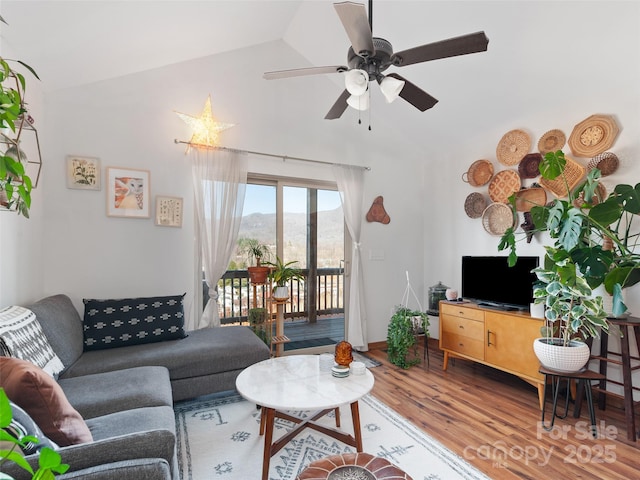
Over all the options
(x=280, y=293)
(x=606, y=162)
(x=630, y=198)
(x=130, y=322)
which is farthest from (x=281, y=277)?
(x=606, y=162)

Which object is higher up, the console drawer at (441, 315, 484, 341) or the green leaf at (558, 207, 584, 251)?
the green leaf at (558, 207, 584, 251)

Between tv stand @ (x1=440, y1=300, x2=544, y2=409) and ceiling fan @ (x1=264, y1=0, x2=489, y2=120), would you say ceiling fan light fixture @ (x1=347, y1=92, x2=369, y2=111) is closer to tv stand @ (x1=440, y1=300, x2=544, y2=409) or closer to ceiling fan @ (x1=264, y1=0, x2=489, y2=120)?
ceiling fan @ (x1=264, y1=0, x2=489, y2=120)

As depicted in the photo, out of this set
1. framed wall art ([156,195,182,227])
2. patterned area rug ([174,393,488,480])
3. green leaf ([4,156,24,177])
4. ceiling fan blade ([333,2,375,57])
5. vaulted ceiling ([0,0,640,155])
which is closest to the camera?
green leaf ([4,156,24,177])

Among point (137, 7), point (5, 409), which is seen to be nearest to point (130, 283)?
point (137, 7)

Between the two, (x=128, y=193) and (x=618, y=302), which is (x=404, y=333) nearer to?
(x=618, y=302)

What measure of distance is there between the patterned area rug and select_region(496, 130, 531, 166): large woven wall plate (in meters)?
2.67

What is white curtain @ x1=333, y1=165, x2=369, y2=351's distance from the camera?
13.1 feet

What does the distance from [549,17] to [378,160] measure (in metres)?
2.17

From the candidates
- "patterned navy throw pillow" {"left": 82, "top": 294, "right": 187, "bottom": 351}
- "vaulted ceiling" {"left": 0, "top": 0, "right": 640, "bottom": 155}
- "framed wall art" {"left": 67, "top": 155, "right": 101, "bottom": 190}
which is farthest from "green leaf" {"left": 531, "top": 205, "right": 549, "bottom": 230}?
"framed wall art" {"left": 67, "top": 155, "right": 101, "bottom": 190}

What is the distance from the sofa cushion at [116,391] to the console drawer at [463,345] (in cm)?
272

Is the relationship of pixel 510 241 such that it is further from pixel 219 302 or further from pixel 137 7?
Answer: pixel 137 7

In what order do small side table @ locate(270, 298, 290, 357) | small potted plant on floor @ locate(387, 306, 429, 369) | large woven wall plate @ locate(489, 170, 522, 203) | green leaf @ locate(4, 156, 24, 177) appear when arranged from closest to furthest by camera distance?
1. green leaf @ locate(4, 156, 24, 177)
2. large woven wall plate @ locate(489, 170, 522, 203)
3. small side table @ locate(270, 298, 290, 357)
4. small potted plant on floor @ locate(387, 306, 429, 369)

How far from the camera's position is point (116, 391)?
1.84 meters

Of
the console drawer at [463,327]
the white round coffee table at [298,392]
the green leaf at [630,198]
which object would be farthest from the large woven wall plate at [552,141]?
the white round coffee table at [298,392]
